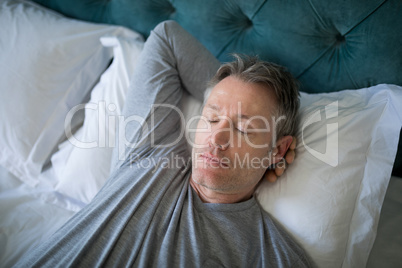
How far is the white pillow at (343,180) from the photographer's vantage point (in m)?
0.82

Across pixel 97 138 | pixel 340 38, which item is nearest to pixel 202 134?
pixel 97 138

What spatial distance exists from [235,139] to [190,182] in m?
0.24

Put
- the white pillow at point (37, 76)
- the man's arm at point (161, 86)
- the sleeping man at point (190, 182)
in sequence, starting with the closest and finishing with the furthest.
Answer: the sleeping man at point (190, 182) → the man's arm at point (161, 86) → the white pillow at point (37, 76)

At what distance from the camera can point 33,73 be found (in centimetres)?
115

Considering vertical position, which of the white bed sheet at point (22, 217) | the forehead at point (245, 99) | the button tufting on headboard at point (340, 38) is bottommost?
the white bed sheet at point (22, 217)

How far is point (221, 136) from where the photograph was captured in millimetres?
847

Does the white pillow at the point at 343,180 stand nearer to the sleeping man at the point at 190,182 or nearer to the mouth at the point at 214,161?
the sleeping man at the point at 190,182

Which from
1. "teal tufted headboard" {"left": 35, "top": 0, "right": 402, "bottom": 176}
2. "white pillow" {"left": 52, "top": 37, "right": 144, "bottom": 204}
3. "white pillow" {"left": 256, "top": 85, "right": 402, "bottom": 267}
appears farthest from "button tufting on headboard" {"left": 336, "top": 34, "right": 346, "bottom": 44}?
"white pillow" {"left": 52, "top": 37, "right": 144, "bottom": 204}

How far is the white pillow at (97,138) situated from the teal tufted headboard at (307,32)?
0.22 meters

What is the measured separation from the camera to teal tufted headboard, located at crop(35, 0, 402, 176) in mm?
919

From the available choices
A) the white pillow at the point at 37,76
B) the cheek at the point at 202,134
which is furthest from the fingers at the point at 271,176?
the white pillow at the point at 37,76

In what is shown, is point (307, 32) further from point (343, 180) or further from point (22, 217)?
point (22, 217)

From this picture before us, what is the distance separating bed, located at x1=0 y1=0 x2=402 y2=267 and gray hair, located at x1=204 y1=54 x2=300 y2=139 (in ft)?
0.20

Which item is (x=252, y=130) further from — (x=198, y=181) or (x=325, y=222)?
(x=325, y=222)
